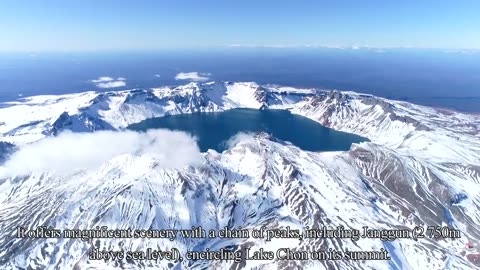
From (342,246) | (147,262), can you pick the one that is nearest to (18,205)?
(147,262)

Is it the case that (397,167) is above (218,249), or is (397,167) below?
above

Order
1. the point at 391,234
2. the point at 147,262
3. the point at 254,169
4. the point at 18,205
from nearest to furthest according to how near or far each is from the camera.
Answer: the point at 147,262
the point at 391,234
the point at 18,205
the point at 254,169

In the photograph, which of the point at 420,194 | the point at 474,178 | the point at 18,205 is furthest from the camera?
the point at 474,178

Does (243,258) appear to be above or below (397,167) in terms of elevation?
below

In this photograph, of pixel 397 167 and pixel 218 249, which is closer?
pixel 218 249

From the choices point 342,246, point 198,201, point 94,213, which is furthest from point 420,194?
point 94,213

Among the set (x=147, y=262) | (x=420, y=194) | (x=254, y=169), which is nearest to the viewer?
(x=147, y=262)

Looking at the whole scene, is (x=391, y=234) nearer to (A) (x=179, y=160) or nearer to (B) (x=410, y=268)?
(B) (x=410, y=268)

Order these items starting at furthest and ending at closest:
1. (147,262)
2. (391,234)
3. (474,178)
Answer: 1. (474,178)
2. (391,234)
3. (147,262)

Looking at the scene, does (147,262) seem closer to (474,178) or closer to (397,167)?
(397,167)
